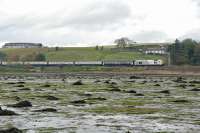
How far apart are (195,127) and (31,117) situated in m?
10.8

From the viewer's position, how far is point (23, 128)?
29.4 metres

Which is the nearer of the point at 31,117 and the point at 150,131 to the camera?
the point at 150,131

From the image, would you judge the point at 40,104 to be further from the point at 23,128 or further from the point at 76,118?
the point at 23,128

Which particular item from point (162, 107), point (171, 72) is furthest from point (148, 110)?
point (171, 72)

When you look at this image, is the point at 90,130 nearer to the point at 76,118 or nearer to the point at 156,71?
the point at 76,118

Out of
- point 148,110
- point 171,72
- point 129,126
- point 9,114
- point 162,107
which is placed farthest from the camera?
point 171,72

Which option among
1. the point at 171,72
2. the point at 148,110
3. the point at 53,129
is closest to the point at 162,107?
the point at 148,110

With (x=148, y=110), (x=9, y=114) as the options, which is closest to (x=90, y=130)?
(x=9, y=114)

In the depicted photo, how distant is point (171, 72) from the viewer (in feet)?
624

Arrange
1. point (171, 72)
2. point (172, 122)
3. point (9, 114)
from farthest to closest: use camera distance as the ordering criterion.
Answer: point (171, 72) → point (9, 114) → point (172, 122)

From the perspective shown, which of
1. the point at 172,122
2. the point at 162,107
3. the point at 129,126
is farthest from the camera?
the point at 162,107

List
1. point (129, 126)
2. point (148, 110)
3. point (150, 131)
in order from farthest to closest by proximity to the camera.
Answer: point (148, 110) → point (129, 126) → point (150, 131)

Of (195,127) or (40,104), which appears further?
(40,104)

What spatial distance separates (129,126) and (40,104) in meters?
16.5
